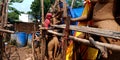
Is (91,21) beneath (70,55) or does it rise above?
above

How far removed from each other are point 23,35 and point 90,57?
14.7m

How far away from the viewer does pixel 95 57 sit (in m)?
4.69

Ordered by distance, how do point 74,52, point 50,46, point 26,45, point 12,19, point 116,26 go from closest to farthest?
point 116,26 < point 74,52 < point 50,46 < point 26,45 < point 12,19

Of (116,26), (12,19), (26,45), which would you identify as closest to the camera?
(116,26)

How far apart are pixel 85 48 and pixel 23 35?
48.2 feet

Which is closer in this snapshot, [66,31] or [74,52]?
[66,31]

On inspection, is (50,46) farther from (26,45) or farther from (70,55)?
(26,45)

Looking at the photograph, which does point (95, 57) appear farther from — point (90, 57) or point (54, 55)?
point (54, 55)

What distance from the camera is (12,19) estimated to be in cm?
2386

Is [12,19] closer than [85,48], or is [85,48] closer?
[85,48]

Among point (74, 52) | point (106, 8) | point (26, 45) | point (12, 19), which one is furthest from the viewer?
point (12, 19)

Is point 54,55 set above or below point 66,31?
below

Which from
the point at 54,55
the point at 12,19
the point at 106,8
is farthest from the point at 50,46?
the point at 12,19

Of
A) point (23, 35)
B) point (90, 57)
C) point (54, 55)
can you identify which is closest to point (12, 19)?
point (23, 35)
